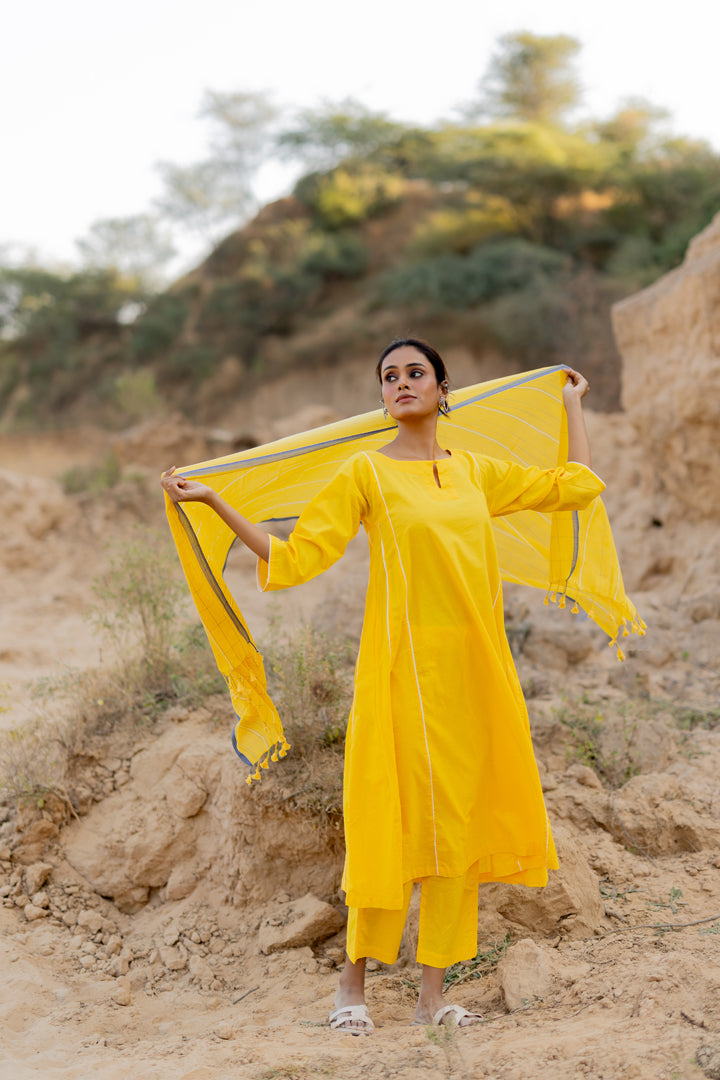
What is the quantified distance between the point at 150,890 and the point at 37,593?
511 cm

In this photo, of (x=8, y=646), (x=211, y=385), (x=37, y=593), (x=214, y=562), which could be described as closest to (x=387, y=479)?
(x=214, y=562)

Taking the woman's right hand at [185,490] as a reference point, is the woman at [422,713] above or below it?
below

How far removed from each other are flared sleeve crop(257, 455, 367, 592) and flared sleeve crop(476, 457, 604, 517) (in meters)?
0.43

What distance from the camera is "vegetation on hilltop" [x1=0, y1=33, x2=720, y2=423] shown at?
16078 mm

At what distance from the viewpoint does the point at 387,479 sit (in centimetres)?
237

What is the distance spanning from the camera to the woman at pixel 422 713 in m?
2.26

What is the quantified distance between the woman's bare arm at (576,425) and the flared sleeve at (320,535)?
0.71 meters

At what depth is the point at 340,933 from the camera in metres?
3.06

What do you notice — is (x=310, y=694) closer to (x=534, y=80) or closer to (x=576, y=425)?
(x=576, y=425)

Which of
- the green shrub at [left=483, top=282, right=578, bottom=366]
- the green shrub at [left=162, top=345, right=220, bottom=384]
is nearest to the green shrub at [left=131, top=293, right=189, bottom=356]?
the green shrub at [left=162, top=345, right=220, bottom=384]

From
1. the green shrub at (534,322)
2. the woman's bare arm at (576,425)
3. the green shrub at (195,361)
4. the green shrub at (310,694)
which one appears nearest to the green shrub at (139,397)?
the green shrub at (195,361)

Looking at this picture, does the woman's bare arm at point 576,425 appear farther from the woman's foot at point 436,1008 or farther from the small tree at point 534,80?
the small tree at point 534,80

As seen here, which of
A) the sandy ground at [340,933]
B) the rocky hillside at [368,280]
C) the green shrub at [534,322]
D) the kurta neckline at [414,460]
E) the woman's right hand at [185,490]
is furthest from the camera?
the rocky hillside at [368,280]

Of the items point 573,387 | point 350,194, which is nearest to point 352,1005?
point 573,387
